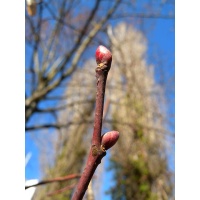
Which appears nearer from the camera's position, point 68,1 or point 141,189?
point 68,1

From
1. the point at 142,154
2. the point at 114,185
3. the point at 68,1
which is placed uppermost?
the point at 68,1

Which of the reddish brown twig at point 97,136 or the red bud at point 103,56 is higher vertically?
the red bud at point 103,56

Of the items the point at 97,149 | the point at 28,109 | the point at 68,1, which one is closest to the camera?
the point at 97,149

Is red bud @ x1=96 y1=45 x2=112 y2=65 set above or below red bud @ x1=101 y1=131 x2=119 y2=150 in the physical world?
above

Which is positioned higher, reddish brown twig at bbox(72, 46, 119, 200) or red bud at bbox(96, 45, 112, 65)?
red bud at bbox(96, 45, 112, 65)

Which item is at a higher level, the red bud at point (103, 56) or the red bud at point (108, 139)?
the red bud at point (103, 56)

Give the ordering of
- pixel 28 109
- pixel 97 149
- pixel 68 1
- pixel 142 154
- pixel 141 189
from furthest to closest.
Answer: pixel 142 154 → pixel 141 189 → pixel 68 1 → pixel 28 109 → pixel 97 149
